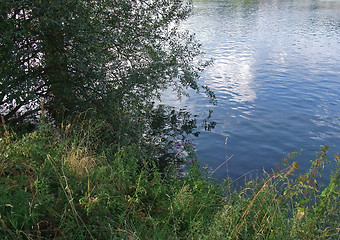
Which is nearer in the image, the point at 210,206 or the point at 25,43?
the point at 210,206

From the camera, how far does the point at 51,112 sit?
785 centimetres

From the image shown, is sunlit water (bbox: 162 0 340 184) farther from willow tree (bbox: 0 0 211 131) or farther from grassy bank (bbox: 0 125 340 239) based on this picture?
willow tree (bbox: 0 0 211 131)

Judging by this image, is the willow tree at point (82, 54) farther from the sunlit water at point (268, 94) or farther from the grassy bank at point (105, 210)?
the sunlit water at point (268, 94)

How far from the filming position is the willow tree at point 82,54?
6.39m

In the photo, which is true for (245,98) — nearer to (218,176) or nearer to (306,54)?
(218,176)

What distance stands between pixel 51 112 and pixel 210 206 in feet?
14.6

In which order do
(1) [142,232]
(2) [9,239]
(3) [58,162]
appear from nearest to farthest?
(2) [9,239]
(1) [142,232]
(3) [58,162]

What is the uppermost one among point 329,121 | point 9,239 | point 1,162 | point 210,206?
point 1,162

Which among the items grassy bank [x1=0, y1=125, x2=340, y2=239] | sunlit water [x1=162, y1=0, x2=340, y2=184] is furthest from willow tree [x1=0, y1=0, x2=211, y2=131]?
sunlit water [x1=162, y1=0, x2=340, y2=184]

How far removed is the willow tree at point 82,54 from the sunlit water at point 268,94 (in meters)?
3.10

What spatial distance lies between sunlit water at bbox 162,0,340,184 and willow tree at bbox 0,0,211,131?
10.2 ft

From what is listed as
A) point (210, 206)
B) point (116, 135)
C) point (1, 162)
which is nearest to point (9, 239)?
point (1, 162)

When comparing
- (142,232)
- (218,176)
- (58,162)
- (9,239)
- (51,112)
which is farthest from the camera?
(218,176)

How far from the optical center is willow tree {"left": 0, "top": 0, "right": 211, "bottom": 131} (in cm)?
639
